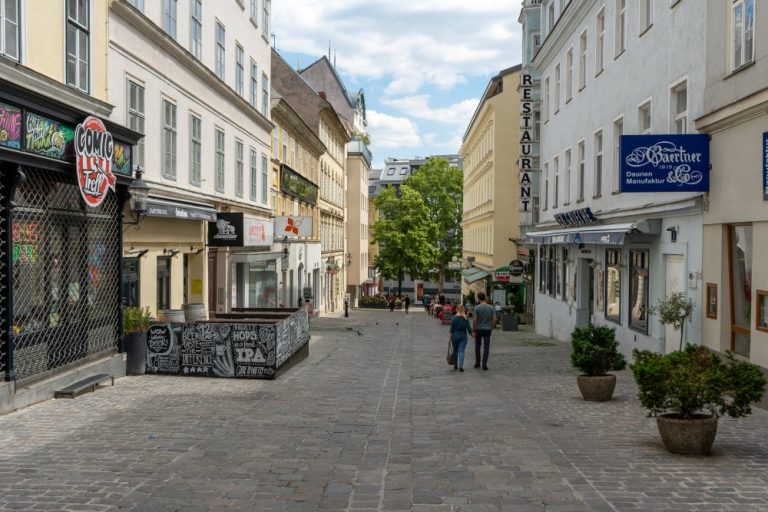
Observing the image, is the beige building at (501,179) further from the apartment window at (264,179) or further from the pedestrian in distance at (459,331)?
the pedestrian in distance at (459,331)

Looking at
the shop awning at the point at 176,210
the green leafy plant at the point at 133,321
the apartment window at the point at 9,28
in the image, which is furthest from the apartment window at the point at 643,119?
the apartment window at the point at 9,28

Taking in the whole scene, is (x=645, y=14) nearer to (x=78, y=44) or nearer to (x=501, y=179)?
(x=78, y=44)

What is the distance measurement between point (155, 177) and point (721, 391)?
42.7ft

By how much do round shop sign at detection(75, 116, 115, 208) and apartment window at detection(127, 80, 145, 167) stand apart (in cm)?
397

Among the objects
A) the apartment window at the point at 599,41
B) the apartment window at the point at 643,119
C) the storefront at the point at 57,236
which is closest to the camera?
the storefront at the point at 57,236

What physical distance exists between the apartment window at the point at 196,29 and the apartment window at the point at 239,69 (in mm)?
3851

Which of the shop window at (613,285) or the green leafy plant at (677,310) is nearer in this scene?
the green leafy plant at (677,310)

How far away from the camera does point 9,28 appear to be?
9859 mm

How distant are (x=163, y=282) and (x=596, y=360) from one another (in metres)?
10.7

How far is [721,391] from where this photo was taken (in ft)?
24.4

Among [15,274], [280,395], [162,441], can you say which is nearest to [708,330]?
[280,395]

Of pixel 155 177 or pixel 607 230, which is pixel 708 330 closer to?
pixel 607 230

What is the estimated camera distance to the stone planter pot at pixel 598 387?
11.3 meters

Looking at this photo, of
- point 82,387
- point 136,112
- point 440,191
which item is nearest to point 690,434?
point 82,387
